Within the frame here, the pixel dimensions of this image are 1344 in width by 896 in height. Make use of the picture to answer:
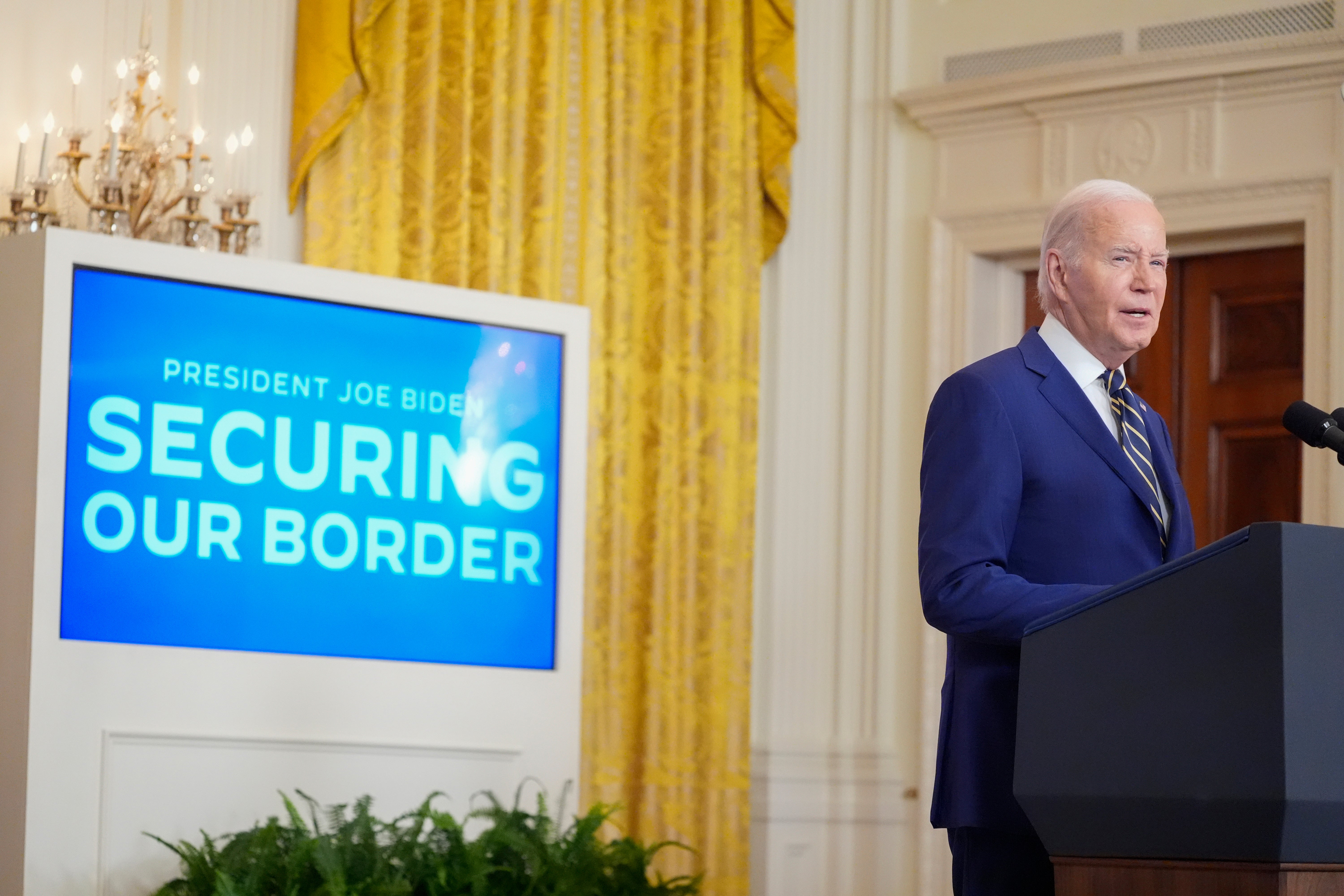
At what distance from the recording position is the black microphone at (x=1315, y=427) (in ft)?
5.41

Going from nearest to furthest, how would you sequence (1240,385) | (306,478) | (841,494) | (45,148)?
1. (306,478)
2. (45,148)
3. (1240,385)
4. (841,494)

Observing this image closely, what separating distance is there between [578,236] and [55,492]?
2.28 metres

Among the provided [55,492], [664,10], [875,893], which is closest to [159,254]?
[55,492]

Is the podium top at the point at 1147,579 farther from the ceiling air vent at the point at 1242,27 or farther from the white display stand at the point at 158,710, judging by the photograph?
the ceiling air vent at the point at 1242,27

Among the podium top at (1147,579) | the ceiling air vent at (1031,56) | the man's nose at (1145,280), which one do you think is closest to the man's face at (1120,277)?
the man's nose at (1145,280)

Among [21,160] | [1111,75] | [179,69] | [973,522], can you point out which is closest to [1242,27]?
[1111,75]

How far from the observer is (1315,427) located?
1685 millimetres

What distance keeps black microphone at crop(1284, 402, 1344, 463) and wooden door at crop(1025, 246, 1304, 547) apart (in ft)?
10.6

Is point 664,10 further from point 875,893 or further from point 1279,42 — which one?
point 875,893

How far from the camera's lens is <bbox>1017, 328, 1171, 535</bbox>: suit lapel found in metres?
1.97

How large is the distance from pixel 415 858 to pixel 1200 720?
78.7 inches

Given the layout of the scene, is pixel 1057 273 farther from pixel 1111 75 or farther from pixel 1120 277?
pixel 1111 75

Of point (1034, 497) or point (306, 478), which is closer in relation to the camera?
point (1034, 497)

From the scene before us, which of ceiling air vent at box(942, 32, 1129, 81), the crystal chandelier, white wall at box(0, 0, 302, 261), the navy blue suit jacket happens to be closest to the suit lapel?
the navy blue suit jacket
